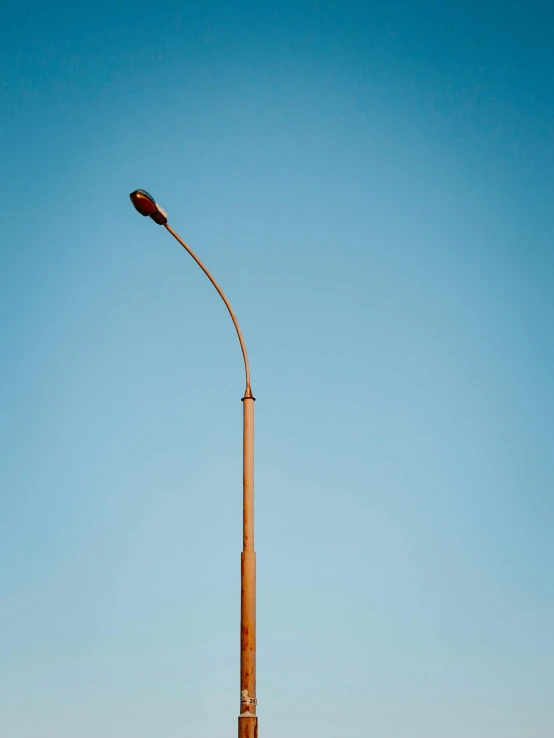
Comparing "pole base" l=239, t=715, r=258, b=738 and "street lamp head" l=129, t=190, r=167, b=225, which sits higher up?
"street lamp head" l=129, t=190, r=167, b=225

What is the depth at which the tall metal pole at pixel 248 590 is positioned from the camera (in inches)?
297

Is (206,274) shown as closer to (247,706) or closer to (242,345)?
(242,345)

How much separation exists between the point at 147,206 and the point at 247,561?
15.7 ft

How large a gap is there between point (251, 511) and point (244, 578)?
0.78 meters

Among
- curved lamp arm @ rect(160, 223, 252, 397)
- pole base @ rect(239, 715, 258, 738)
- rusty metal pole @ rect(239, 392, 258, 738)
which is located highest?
curved lamp arm @ rect(160, 223, 252, 397)

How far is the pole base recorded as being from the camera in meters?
7.37

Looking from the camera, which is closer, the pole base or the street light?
the pole base

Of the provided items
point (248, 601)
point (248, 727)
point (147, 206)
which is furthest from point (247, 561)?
point (147, 206)

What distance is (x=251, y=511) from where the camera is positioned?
8594 millimetres

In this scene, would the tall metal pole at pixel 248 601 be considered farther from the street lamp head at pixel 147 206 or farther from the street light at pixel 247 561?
the street lamp head at pixel 147 206

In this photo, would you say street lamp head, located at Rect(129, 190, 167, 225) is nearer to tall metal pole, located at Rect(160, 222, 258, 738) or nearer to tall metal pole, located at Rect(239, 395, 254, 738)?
tall metal pole, located at Rect(160, 222, 258, 738)

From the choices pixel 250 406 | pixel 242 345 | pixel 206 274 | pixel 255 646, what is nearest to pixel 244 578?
pixel 255 646

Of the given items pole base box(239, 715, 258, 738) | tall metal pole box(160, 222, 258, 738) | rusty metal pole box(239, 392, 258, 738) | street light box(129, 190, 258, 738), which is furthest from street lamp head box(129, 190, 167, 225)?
pole base box(239, 715, 258, 738)

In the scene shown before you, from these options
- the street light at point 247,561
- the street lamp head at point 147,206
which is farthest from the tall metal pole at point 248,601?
the street lamp head at point 147,206
